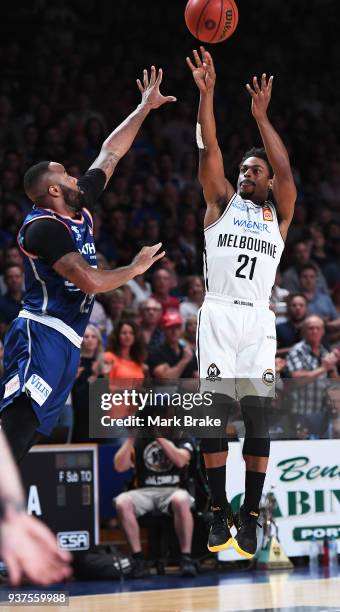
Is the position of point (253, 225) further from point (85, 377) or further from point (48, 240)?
point (85, 377)

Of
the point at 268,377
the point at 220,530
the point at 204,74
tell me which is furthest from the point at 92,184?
the point at 220,530

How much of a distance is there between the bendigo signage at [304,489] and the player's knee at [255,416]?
3.31m

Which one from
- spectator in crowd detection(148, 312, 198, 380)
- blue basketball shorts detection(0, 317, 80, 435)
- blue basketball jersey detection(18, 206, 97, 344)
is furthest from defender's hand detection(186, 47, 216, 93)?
spectator in crowd detection(148, 312, 198, 380)

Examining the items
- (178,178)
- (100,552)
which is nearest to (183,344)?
(100,552)

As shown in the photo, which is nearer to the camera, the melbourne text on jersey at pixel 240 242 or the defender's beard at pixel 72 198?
the defender's beard at pixel 72 198

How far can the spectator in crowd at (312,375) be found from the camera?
1077 centimetres

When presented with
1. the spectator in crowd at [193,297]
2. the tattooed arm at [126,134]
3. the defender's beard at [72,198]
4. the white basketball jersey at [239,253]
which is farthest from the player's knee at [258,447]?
the spectator in crowd at [193,297]

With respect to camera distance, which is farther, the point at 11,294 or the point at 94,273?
the point at 11,294

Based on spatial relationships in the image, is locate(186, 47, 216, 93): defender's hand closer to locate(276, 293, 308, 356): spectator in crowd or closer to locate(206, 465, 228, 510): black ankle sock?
locate(206, 465, 228, 510): black ankle sock

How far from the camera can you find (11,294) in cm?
1116

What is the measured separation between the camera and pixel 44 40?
16344mm

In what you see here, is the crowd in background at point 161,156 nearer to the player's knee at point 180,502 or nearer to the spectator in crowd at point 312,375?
the spectator in crowd at point 312,375

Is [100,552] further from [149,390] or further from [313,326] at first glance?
[313,326]

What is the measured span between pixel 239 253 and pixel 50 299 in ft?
4.84
